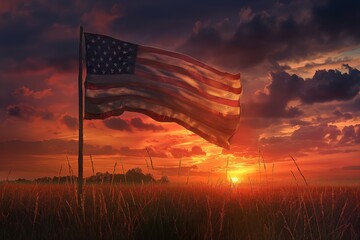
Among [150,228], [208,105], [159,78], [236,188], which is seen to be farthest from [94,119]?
[150,228]

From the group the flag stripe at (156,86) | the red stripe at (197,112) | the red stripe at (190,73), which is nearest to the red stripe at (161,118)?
the red stripe at (197,112)

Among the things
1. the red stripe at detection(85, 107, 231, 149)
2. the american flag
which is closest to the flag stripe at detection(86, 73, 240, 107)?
the american flag

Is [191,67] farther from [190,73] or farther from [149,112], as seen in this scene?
[149,112]

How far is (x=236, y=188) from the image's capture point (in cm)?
1177

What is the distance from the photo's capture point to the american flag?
11469 millimetres

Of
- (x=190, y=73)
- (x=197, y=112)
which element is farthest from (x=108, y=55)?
(x=197, y=112)

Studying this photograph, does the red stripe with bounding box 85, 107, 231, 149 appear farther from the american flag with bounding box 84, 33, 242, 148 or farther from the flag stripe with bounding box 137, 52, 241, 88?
the flag stripe with bounding box 137, 52, 241, 88

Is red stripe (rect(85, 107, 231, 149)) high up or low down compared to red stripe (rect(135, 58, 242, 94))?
down

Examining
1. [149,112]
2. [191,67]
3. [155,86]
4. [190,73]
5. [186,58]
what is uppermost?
[186,58]

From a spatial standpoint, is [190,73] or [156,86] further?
[190,73]

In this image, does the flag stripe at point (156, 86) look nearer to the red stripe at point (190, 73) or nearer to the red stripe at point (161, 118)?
the red stripe at point (190, 73)

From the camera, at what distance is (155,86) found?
11.8m

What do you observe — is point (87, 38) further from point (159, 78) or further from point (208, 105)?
point (208, 105)

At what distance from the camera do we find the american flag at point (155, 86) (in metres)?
11.5
